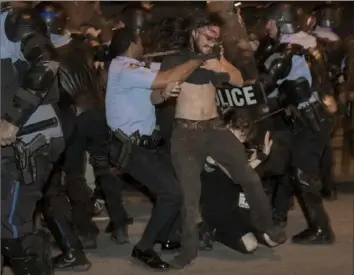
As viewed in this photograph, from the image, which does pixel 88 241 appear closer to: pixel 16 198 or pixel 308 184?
pixel 16 198

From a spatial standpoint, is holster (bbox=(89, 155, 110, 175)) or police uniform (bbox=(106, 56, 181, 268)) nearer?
police uniform (bbox=(106, 56, 181, 268))

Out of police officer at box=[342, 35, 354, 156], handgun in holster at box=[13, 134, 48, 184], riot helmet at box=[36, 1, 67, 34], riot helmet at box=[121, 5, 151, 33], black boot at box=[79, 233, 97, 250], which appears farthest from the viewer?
police officer at box=[342, 35, 354, 156]

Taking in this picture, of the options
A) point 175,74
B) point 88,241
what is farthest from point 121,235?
point 175,74

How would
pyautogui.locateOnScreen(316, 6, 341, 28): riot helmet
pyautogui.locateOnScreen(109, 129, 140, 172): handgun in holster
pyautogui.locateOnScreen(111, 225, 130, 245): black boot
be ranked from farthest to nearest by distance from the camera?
pyautogui.locateOnScreen(316, 6, 341, 28): riot helmet
pyautogui.locateOnScreen(111, 225, 130, 245): black boot
pyautogui.locateOnScreen(109, 129, 140, 172): handgun in holster

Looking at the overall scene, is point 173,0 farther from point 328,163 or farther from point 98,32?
point 328,163

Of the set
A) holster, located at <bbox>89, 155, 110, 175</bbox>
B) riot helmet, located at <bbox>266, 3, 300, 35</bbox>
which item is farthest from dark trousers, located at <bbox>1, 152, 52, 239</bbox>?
riot helmet, located at <bbox>266, 3, 300, 35</bbox>

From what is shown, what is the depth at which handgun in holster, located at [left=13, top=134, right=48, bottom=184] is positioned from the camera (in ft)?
14.7

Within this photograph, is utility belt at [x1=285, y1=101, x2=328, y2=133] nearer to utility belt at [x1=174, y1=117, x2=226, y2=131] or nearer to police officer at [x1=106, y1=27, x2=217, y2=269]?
utility belt at [x1=174, y1=117, x2=226, y2=131]

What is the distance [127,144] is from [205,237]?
928 millimetres

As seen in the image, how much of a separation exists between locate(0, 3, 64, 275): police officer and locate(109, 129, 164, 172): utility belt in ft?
2.23

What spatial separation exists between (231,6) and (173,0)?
5.44 feet

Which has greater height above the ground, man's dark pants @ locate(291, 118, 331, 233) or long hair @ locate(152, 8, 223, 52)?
long hair @ locate(152, 8, 223, 52)

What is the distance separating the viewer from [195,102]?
5.21m

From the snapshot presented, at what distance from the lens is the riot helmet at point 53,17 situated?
5652 mm
